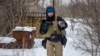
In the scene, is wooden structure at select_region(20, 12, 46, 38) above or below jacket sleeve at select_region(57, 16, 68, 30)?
below

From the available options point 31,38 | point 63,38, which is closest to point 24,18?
point 31,38

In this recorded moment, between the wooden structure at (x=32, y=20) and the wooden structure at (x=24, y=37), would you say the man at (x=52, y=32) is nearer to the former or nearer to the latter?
the wooden structure at (x=24, y=37)

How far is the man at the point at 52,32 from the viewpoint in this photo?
7.79 m

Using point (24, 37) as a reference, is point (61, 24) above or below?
above

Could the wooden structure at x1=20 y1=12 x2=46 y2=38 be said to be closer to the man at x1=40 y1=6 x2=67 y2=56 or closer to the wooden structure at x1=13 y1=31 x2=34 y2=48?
the wooden structure at x1=13 y1=31 x2=34 y2=48

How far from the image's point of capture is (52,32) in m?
7.86

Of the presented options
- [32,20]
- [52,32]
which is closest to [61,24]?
[52,32]

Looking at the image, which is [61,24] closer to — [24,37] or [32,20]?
[24,37]

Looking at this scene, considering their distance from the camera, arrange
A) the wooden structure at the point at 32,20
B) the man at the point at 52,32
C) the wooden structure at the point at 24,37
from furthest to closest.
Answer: the wooden structure at the point at 32,20, the wooden structure at the point at 24,37, the man at the point at 52,32

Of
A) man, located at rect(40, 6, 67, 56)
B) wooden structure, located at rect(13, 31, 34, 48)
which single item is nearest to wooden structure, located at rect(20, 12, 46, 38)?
wooden structure, located at rect(13, 31, 34, 48)

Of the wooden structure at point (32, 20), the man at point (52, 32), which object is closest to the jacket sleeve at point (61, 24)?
the man at point (52, 32)

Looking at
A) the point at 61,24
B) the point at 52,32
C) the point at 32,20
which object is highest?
the point at 61,24

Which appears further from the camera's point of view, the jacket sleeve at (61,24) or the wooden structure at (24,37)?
the wooden structure at (24,37)

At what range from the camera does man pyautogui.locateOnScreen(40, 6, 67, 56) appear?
779 centimetres
